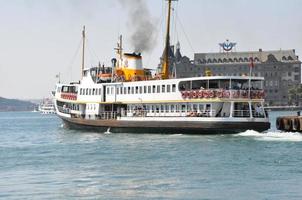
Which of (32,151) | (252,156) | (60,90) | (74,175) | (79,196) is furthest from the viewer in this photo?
(60,90)

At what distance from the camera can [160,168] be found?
109 ft

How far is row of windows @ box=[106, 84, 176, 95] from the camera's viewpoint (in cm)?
5431

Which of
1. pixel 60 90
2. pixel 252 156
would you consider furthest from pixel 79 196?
pixel 60 90

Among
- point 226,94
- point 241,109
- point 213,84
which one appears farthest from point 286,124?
point 213,84

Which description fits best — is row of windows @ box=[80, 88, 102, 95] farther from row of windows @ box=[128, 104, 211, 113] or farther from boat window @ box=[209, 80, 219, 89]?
boat window @ box=[209, 80, 219, 89]

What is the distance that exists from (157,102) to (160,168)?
22.2 meters

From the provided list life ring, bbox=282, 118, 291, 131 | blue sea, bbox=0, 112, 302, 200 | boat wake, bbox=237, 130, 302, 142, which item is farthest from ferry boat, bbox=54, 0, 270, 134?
→ life ring, bbox=282, 118, 291, 131

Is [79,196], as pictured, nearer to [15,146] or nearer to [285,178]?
[285,178]

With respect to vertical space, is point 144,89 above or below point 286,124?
above

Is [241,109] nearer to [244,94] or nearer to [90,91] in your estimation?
[244,94]

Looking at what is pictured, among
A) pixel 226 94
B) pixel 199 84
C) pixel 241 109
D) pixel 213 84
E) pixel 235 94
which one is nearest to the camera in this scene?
pixel 226 94

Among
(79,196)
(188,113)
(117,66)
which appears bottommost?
(79,196)

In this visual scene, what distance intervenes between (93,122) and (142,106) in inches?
237

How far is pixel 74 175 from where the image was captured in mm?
31500
